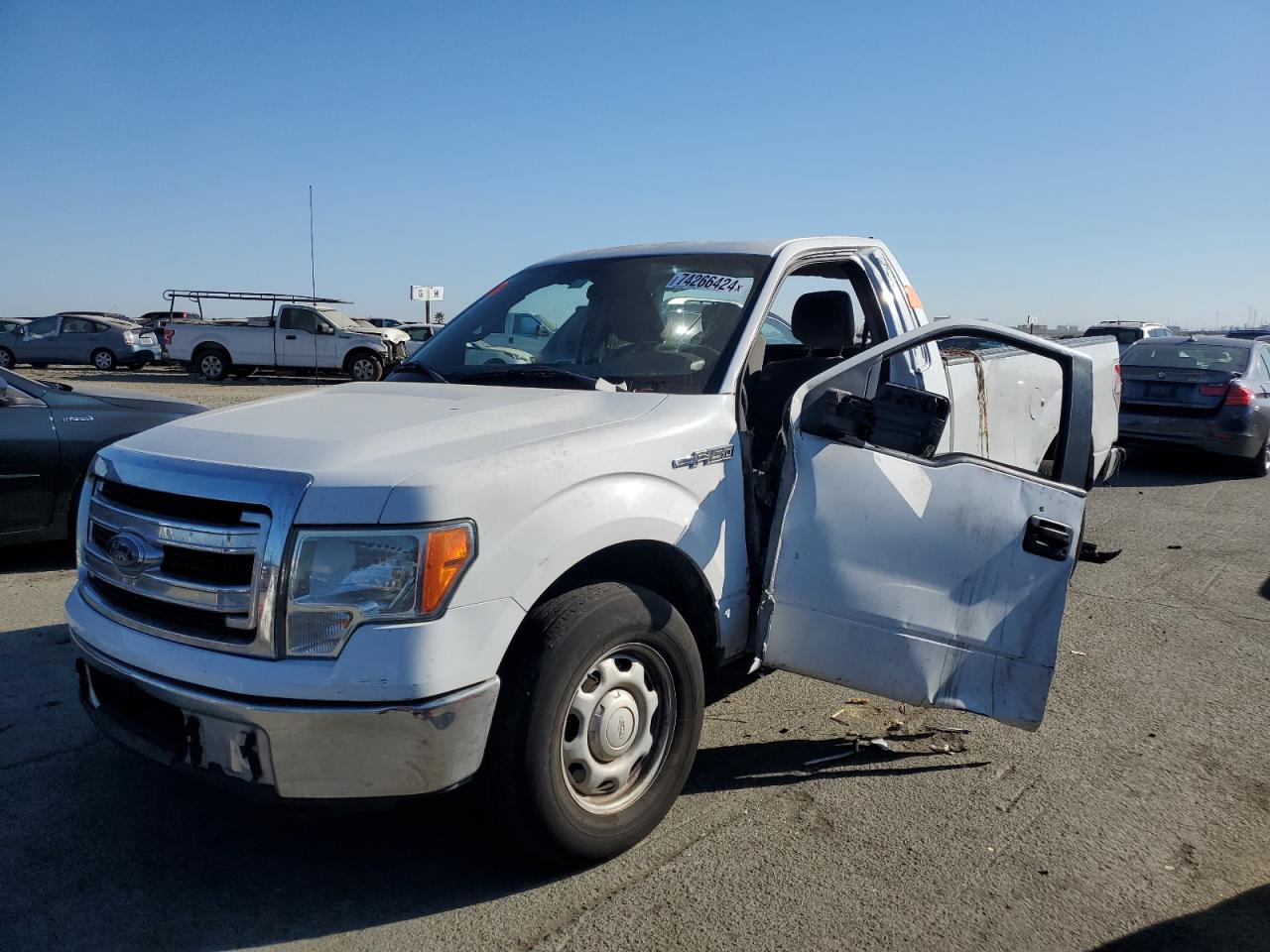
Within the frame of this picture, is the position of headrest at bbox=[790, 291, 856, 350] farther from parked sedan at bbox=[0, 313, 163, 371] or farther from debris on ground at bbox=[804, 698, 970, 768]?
parked sedan at bbox=[0, 313, 163, 371]

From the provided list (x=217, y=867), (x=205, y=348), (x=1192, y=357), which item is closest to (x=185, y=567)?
(x=217, y=867)

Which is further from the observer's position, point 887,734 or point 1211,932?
point 887,734

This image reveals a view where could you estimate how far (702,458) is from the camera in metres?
3.23

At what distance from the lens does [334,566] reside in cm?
246

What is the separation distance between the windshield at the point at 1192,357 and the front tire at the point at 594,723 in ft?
33.9

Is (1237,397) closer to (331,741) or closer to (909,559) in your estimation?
(909,559)

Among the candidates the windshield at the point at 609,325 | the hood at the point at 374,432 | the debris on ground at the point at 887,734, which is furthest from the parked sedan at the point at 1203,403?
the hood at the point at 374,432

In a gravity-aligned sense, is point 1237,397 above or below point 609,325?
below

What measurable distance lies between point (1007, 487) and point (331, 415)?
92.0 inches

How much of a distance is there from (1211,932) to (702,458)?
2.03 metres

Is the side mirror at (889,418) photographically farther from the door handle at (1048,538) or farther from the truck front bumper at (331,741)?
the truck front bumper at (331,741)

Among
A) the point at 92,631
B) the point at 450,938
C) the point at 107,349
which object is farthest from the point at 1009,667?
the point at 107,349

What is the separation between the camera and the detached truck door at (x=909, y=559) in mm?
3248

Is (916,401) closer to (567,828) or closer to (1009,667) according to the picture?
(1009,667)
